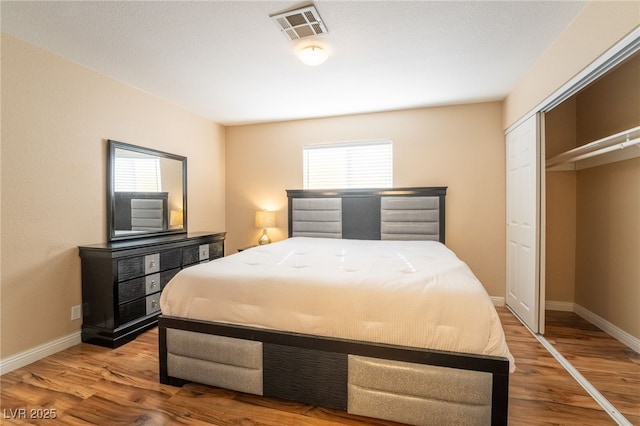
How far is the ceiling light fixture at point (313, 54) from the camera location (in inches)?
94.0

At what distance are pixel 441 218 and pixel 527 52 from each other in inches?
76.3

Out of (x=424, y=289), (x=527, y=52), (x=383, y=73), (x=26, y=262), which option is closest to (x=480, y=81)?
(x=527, y=52)

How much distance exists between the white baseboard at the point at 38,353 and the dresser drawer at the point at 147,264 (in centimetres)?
69

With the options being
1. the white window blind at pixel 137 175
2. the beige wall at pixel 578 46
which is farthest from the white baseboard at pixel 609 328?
the white window blind at pixel 137 175

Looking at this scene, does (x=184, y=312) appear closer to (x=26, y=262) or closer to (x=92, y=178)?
(x=26, y=262)

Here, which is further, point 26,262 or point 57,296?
point 57,296

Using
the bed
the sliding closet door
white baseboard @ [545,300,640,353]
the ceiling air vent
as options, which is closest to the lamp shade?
the bed

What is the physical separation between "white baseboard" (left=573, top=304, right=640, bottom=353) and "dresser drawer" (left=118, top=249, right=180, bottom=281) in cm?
442

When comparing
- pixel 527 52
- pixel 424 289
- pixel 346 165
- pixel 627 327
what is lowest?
pixel 627 327

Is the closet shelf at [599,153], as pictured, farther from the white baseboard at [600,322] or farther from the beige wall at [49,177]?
the beige wall at [49,177]

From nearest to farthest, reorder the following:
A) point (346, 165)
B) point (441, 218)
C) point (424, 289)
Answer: point (424, 289), point (441, 218), point (346, 165)

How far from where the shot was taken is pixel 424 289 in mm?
1622

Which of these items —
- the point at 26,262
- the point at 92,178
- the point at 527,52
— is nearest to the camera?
the point at 26,262

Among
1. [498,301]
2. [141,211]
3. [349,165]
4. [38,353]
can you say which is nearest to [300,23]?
[349,165]
